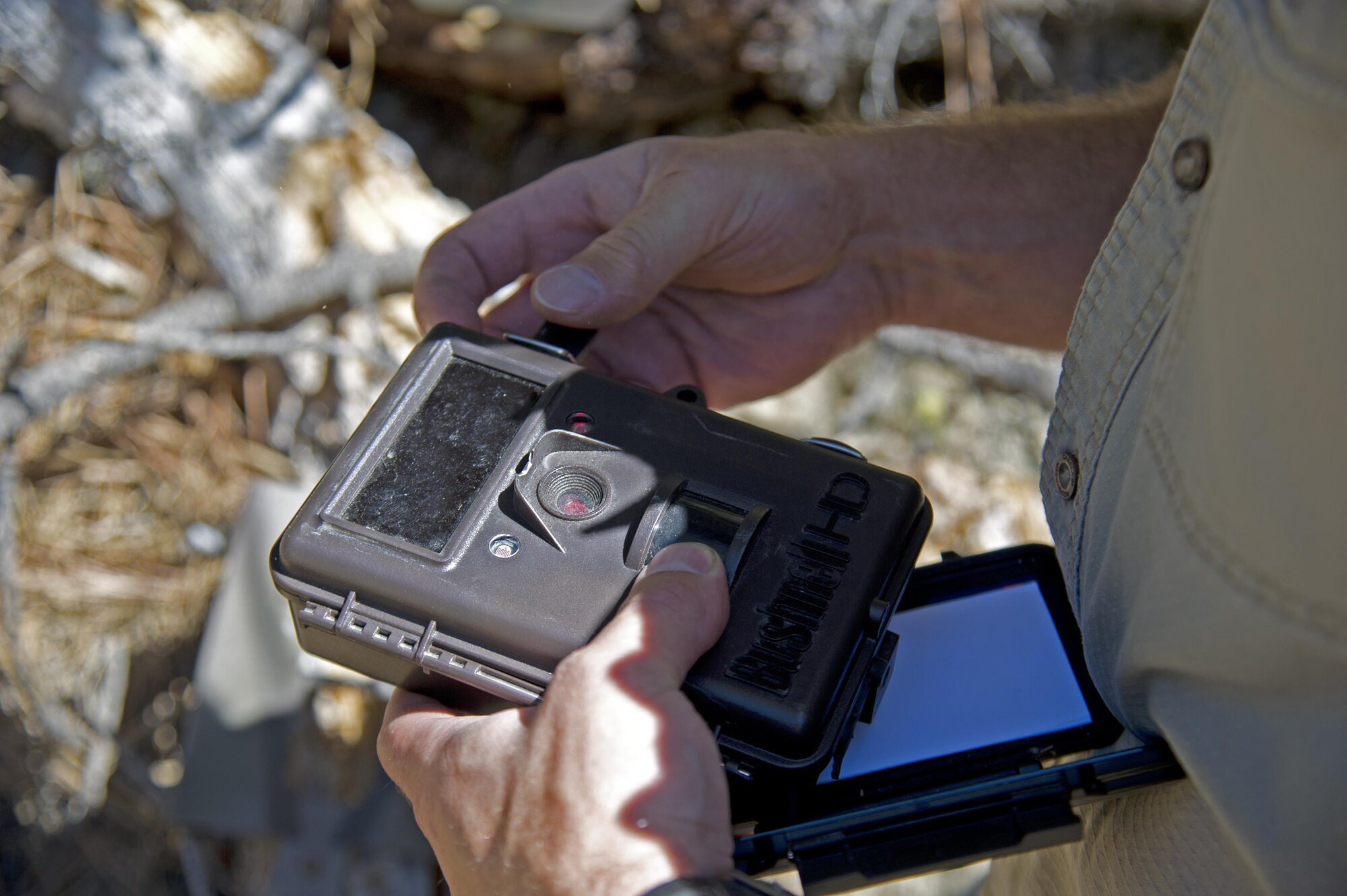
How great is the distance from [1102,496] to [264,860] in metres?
2.04

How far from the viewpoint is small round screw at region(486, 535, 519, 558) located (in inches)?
41.8

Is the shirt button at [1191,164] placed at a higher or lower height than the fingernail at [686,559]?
higher

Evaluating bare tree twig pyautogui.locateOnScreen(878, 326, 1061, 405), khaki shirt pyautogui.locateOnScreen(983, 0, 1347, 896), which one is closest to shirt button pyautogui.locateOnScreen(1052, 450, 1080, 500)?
khaki shirt pyautogui.locateOnScreen(983, 0, 1347, 896)

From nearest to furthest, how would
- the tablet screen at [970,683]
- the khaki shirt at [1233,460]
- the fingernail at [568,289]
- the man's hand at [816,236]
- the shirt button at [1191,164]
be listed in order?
the khaki shirt at [1233,460] < the shirt button at [1191,164] < the tablet screen at [970,683] < the fingernail at [568,289] < the man's hand at [816,236]

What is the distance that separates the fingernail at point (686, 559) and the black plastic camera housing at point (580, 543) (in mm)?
32

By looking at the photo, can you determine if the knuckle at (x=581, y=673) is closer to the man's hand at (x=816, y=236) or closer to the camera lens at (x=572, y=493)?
the camera lens at (x=572, y=493)

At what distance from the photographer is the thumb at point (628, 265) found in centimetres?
138

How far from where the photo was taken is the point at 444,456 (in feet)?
3.76

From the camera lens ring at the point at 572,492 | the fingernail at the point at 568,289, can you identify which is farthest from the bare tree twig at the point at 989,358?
the camera lens ring at the point at 572,492

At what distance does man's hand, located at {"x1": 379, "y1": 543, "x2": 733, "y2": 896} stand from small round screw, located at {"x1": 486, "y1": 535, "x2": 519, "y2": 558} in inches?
5.9

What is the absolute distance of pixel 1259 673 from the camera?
28.8 inches

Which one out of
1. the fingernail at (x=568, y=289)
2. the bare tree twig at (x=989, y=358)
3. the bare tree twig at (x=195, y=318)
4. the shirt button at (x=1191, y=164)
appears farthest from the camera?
the bare tree twig at (x=989, y=358)

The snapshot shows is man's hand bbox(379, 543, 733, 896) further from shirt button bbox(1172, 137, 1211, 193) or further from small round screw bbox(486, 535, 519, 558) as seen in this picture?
shirt button bbox(1172, 137, 1211, 193)

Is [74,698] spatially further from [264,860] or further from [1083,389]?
[1083,389]
